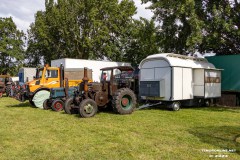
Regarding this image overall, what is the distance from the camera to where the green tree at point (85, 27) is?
106 ft

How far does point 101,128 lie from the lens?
8641mm

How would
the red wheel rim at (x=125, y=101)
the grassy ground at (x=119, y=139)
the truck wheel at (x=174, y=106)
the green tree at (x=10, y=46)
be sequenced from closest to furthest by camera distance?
the grassy ground at (x=119, y=139) → the red wheel rim at (x=125, y=101) → the truck wheel at (x=174, y=106) → the green tree at (x=10, y=46)

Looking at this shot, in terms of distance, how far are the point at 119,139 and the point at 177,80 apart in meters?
7.10

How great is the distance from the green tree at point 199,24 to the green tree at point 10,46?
32.8m

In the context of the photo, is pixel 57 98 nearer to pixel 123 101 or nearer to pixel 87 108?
pixel 87 108

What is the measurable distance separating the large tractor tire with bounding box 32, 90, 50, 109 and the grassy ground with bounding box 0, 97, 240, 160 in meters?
4.29

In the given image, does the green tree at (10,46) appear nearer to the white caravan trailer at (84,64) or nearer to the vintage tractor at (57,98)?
the white caravan trailer at (84,64)

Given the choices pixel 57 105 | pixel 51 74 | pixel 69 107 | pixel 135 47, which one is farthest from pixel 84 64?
pixel 135 47

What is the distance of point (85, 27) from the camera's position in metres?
32.7

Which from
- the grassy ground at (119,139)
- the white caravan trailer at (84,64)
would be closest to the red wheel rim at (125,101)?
the grassy ground at (119,139)

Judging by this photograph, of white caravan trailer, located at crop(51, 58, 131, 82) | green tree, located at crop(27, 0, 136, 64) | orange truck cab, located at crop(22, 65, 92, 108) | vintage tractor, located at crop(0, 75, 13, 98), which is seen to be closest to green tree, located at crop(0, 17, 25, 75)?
green tree, located at crop(27, 0, 136, 64)

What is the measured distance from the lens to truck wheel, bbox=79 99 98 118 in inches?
424

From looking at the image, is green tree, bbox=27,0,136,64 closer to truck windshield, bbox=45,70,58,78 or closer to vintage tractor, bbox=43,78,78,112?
truck windshield, bbox=45,70,58,78

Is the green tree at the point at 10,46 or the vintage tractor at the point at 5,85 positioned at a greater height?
the green tree at the point at 10,46
